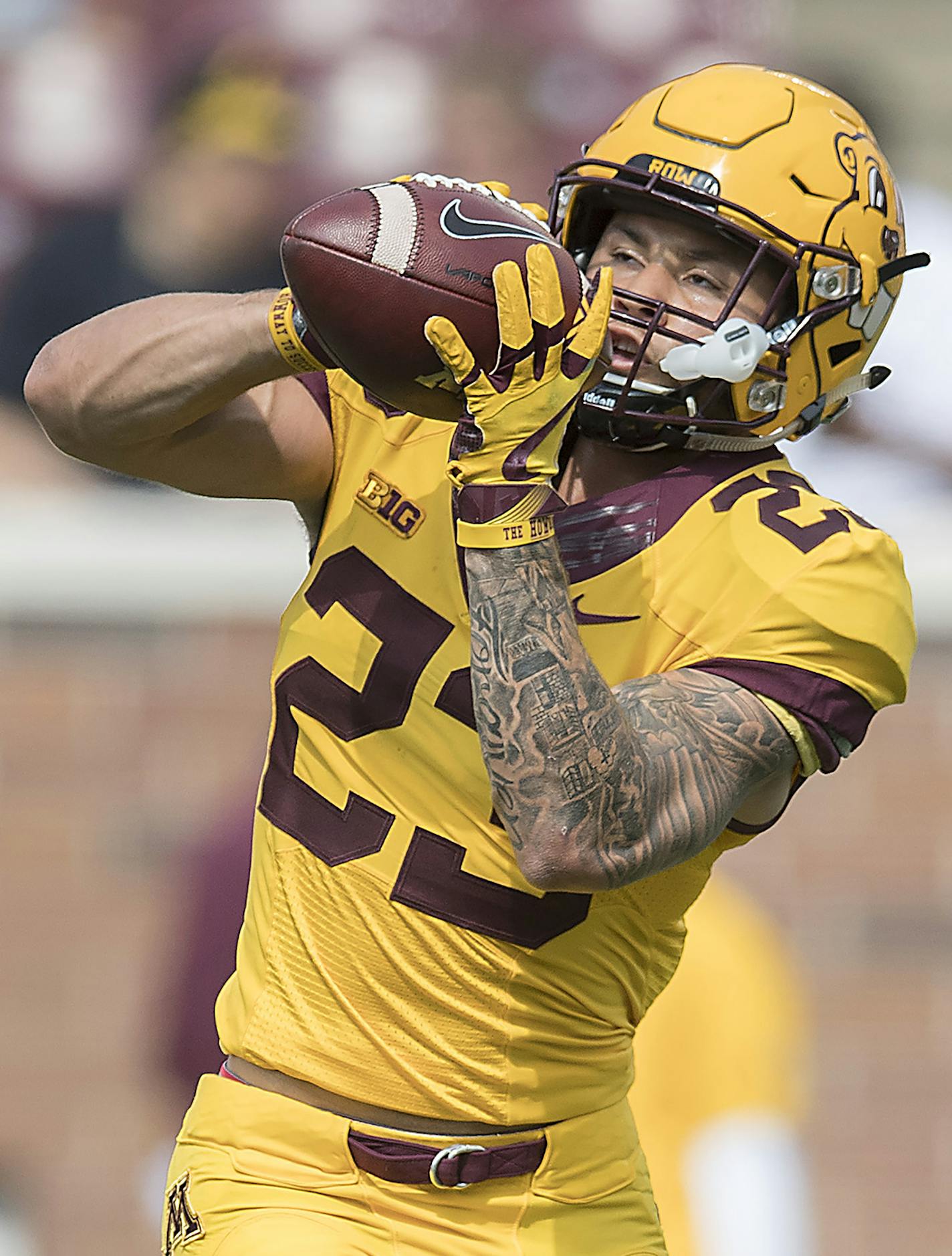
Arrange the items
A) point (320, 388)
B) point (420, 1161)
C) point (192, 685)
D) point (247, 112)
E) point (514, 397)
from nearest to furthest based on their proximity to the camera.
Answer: point (514, 397), point (420, 1161), point (320, 388), point (192, 685), point (247, 112)

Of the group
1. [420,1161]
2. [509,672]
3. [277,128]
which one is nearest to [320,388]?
[509,672]

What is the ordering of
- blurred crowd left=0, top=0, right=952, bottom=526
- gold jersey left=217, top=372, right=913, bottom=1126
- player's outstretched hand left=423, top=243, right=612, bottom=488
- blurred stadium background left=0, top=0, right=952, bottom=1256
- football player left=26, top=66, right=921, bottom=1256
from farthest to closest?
blurred crowd left=0, top=0, right=952, bottom=526 → blurred stadium background left=0, top=0, right=952, bottom=1256 → gold jersey left=217, top=372, right=913, bottom=1126 → football player left=26, top=66, right=921, bottom=1256 → player's outstretched hand left=423, top=243, right=612, bottom=488

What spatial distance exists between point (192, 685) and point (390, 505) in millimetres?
3667

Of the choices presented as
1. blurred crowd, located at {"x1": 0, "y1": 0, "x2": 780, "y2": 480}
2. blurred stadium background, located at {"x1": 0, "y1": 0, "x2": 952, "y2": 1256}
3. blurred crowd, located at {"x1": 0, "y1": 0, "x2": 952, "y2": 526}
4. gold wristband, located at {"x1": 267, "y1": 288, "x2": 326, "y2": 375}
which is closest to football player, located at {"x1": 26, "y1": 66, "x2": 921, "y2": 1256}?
gold wristband, located at {"x1": 267, "y1": 288, "x2": 326, "y2": 375}

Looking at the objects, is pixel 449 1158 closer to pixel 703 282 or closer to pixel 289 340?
pixel 289 340

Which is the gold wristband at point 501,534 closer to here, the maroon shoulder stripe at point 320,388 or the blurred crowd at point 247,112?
the maroon shoulder stripe at point 320,388

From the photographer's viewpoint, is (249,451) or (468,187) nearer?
(468,187)

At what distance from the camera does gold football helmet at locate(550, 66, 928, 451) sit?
2684 mm

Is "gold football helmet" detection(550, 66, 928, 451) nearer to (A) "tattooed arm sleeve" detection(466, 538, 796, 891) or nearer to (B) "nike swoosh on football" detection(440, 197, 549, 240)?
(B) "nike swoosh on football" detection(440, 197, 549, 240)

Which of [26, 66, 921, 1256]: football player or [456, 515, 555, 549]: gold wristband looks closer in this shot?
[456, 515, 555, 549]: gold wristband

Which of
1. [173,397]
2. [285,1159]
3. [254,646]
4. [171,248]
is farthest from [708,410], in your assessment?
[171,248]

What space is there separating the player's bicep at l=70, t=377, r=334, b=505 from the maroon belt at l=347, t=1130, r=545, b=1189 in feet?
2.97

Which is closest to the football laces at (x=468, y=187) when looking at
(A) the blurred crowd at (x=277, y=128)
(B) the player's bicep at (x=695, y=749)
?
(B) the player's bicep at (x=695, y=749)

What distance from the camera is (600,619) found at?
8.45 feet
